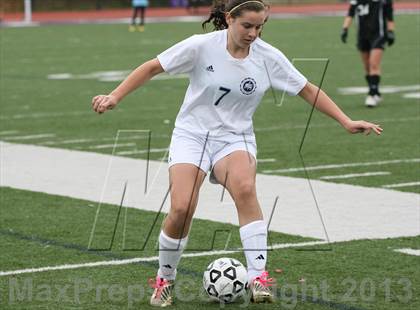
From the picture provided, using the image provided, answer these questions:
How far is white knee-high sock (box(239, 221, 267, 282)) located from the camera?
7285 millimetres

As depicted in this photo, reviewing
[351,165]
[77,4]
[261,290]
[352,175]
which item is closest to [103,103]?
[261,290]

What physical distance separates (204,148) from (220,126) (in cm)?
16

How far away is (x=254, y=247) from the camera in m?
7.29

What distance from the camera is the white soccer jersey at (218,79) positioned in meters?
7.43

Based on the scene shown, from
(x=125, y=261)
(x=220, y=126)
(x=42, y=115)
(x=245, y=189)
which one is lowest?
(x=42, y=115)

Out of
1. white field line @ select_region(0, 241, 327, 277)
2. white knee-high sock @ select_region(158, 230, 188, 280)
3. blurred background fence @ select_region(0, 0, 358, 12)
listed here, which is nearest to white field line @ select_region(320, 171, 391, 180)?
white field line @ select_region(0, 241, 327, 277)

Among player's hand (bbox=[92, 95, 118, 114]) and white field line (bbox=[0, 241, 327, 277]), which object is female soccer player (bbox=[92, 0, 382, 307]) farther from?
white field line (bbox=[0, 241, 327, 277])

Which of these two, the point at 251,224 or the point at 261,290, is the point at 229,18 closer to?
the point at 251,224

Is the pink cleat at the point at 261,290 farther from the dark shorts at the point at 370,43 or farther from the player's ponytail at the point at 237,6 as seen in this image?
the dark shorts at the point at 370,43

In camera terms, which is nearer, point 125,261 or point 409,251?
point 125,261

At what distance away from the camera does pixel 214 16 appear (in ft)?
25.4

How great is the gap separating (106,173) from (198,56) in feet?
18.2

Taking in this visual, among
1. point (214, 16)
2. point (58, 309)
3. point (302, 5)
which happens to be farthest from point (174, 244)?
point (302, 5)

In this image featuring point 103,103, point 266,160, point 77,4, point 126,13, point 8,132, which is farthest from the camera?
point 77,4
